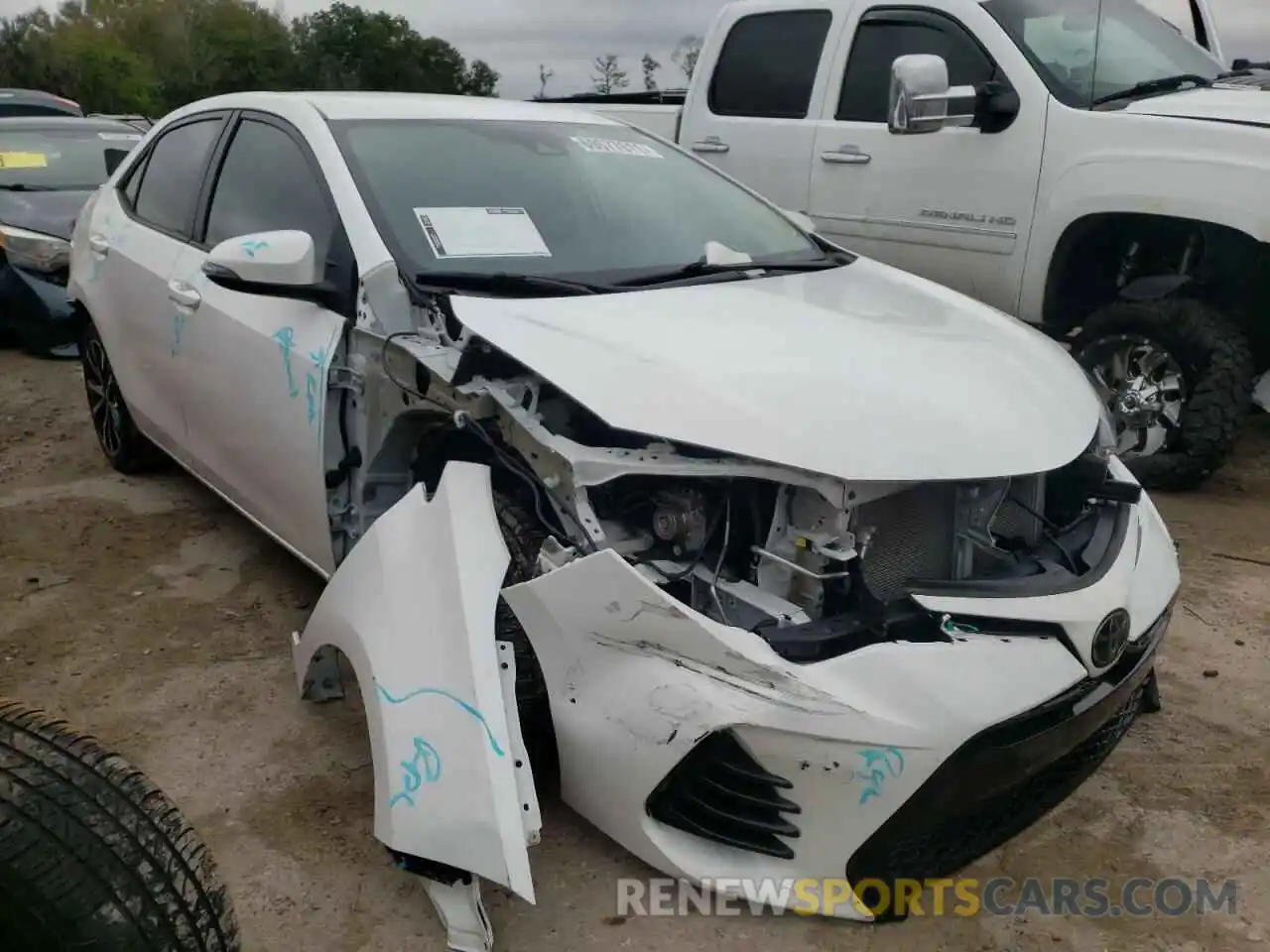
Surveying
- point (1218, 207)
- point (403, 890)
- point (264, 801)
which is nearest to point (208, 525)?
point (264, 801)

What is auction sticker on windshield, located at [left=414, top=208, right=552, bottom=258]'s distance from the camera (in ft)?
9.98

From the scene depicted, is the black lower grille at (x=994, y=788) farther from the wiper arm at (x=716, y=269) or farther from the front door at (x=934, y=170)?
the front door at (x=934, y=170)

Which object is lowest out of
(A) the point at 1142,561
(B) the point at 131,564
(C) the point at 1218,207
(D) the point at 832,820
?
(B) the point at 131,564

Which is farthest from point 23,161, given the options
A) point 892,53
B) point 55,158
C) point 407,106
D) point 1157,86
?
point 1157,86

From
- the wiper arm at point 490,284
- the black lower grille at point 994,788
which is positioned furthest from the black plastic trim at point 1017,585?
the wiper arm at point 490,284

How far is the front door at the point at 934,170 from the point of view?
5141mm

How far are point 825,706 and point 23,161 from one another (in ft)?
25.8

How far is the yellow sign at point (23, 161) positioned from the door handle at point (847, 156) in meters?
5.53

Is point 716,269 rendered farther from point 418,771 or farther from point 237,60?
point 237,60

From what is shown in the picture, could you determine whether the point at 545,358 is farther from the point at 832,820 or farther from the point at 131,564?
the point at 131,564

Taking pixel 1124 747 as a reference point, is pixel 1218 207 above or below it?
above

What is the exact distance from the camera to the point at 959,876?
2523mm

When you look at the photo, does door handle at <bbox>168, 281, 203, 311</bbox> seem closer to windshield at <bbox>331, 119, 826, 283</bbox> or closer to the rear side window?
the rear side window

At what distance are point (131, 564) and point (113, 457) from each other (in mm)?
1077
